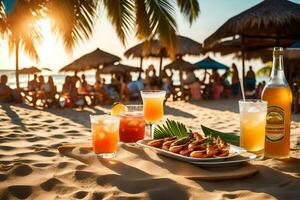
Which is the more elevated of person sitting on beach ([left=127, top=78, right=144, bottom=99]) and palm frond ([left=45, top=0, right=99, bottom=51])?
palm frond ([left=45, top=0, right=99, bottom=51])

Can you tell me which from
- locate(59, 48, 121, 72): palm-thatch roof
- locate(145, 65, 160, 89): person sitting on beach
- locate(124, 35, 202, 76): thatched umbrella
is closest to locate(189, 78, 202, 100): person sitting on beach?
locate(145, 65, 160, 89): person sitting on beach

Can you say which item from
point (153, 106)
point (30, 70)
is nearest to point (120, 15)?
point (153, 106)

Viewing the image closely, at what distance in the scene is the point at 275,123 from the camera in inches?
76.9

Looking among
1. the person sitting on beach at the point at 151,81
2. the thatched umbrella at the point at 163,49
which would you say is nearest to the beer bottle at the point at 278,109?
the person sitting on beach at the point at 151,81

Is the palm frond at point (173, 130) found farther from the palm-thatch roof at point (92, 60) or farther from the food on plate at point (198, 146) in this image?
the palm-thatch roof at point (92, 60)

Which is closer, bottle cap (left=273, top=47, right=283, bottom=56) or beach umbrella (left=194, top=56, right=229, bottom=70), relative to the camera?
bottle cap (left=273, top=47, right=283, bottom=56)

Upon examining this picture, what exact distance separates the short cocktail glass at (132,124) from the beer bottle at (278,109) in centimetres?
71

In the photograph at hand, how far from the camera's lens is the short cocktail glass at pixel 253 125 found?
1.97m

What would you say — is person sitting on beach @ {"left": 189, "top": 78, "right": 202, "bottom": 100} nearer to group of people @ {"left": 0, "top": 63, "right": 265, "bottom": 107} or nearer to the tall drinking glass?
group of people @ {"left": 0, "top": 63, "right": 265, "bottom": 107}

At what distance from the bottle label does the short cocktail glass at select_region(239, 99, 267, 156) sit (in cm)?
3

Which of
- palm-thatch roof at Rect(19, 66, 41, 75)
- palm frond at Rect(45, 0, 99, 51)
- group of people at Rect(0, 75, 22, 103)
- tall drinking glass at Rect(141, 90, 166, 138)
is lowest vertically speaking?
group of people at Rect(0, 75, 22, 103)

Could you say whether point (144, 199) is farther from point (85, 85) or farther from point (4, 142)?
point (85, 85)

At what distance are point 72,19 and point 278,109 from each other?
22.0ft

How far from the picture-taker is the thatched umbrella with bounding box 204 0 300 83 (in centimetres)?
1080
